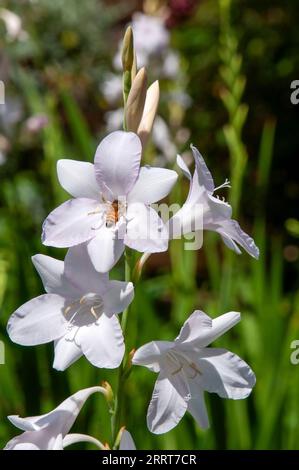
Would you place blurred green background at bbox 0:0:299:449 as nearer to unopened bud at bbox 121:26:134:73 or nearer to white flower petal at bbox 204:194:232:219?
white flower petal at bbox 204:194:232:219

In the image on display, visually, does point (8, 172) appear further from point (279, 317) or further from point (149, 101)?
point (149, 101)

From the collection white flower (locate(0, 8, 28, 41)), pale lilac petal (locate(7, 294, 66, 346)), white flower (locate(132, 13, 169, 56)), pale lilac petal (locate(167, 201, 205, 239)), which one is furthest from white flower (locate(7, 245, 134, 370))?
white flower (locate(0, 8, 28, 41))

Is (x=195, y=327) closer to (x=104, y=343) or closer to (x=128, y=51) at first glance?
(x=104, y=343)

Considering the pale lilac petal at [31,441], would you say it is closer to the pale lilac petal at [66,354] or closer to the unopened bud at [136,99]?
the pale lilac petal at [66,354]

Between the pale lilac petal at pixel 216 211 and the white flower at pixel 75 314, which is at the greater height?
the pale lilac petal at pixel 216 211

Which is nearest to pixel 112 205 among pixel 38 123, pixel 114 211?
pixel 114 211

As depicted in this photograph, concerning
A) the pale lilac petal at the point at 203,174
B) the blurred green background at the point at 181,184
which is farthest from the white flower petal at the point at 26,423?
the pale lilac petal at the point at 203,174
